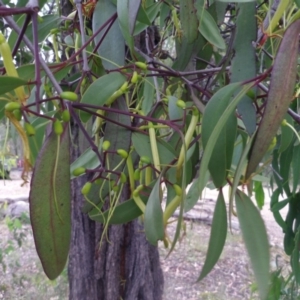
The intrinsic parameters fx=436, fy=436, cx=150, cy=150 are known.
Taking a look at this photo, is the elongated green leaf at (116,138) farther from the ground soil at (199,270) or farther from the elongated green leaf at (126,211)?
the ground soil at (199,270)

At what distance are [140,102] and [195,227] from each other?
2644 millimetres

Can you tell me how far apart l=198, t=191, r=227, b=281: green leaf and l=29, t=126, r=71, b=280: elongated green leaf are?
0.12 m

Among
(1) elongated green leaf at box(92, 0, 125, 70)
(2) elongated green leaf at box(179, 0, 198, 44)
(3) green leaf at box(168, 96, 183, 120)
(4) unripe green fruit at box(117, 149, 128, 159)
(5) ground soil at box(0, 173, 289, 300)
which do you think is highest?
(2) elongated green leaf at box(179, 0, 198, 44)

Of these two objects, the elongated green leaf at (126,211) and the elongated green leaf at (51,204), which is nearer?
the elongated green leaf at (51,204)

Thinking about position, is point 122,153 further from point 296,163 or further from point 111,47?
point 296,163

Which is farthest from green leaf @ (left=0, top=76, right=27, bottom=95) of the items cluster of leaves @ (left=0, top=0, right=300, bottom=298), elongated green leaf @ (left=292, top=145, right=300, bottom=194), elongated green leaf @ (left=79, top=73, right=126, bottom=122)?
elongated green leaf @ (left=292, top=145, right=300, bottom=194)

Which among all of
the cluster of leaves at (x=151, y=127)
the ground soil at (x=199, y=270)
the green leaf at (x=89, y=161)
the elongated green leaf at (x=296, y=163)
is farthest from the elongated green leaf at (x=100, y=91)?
the ground soil at (x=199, y=270)

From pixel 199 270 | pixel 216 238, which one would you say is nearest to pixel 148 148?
pixel 216 238

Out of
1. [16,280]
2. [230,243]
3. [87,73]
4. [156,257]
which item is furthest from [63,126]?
[230,243]

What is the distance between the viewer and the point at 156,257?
1.31 metres

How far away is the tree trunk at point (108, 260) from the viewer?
1.15 meters

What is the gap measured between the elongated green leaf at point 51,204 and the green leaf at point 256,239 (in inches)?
5.7

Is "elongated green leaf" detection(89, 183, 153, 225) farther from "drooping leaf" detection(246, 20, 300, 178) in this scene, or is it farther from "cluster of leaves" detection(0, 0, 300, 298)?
"drooping leaf" detection(246, 20, 300, 178)

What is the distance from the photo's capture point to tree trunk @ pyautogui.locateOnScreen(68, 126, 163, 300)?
3.77ft
